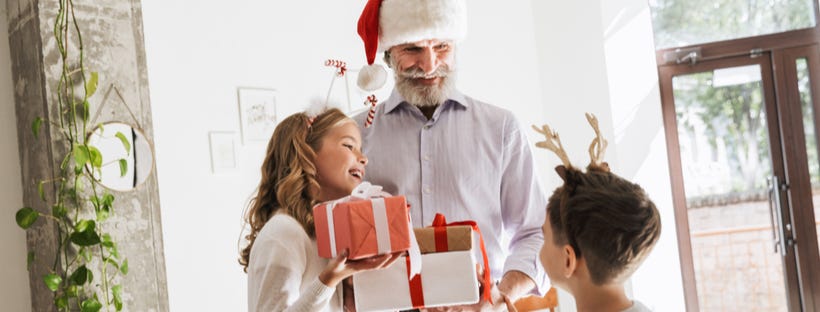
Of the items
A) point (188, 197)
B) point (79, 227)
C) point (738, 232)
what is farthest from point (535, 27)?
point (79, 227)

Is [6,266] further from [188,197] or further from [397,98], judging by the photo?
[397,98]

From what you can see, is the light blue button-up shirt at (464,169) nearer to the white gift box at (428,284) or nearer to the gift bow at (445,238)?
the gift bow at (445,238)

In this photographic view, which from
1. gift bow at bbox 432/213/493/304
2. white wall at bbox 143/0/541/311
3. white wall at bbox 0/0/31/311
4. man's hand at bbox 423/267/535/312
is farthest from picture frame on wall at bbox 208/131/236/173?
gift bow at bbox 432/213/493/304

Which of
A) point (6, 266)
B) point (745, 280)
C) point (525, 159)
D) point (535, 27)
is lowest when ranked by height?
point (745, 280)

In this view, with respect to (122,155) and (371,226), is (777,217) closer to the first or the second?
(122,155)

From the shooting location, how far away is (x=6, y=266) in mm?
2801

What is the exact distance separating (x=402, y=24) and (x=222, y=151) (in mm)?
1512

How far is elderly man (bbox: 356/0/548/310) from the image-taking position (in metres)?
2.25

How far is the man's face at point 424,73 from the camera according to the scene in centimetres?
223

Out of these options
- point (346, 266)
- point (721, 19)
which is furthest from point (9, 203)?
point (721, 19)

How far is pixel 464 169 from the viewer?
228 cm

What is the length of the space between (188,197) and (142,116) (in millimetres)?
613

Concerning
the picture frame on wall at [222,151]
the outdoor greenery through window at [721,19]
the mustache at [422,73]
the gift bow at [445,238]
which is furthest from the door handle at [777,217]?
the gift bow at [445,238]

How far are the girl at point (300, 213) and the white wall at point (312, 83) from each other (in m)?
0.21
